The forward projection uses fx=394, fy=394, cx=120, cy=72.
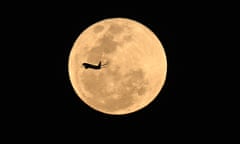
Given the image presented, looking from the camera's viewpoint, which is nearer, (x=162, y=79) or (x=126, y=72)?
(x=126, y=72)

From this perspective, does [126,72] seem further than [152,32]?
No

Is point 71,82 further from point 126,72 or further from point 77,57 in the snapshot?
point 126,72

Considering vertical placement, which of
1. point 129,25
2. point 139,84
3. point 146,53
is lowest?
point 139,84

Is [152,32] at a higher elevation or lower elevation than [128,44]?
higher

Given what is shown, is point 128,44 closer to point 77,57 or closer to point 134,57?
point 134,57

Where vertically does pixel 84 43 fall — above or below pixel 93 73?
above

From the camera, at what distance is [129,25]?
1253cm

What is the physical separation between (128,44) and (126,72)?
861 millimetres

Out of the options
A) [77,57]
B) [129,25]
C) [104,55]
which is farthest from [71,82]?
[129,25]

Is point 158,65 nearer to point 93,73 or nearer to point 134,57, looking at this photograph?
point 134,57

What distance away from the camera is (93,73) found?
12000 millimetres

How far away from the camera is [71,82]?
513 inches

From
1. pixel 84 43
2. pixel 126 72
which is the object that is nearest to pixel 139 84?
pixel 126 72

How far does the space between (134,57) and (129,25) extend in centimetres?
126
